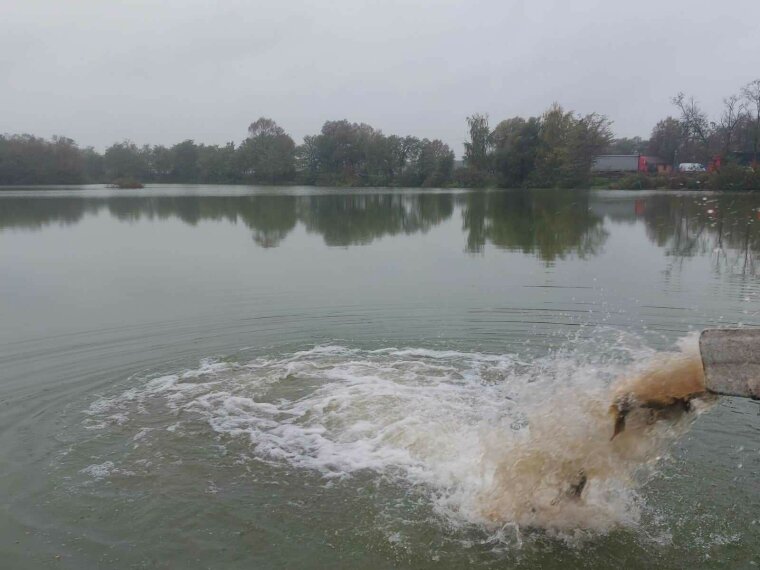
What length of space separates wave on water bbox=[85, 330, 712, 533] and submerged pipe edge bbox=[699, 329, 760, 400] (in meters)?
0.30

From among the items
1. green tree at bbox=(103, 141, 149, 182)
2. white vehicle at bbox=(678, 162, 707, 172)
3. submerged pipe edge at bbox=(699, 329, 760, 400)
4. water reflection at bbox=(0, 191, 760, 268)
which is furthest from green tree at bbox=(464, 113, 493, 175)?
submerged pipe edge at bbox=(699, 329, 760, 400)

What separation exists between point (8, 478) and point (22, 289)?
32.9 ft

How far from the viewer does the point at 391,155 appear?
97.3 m

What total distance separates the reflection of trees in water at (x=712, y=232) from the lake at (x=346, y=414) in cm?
61

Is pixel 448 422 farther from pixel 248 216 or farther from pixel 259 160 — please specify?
pixel 259 160

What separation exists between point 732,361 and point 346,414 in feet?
14.5

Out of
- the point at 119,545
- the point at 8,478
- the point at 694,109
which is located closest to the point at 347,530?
the point at 119,545

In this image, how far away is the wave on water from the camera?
5375 mm

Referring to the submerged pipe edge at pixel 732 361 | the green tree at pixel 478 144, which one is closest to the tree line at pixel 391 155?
the green tree at pixel 478 144

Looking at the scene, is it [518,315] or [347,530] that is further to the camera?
[518,315]

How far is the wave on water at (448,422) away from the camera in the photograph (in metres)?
5.38

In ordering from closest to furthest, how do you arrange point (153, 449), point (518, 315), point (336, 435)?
point (153, 449) → point (336, 435) → point (518, 315)

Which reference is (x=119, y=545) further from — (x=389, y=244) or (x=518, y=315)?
(x=389, y=244)

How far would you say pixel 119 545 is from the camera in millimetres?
4988
